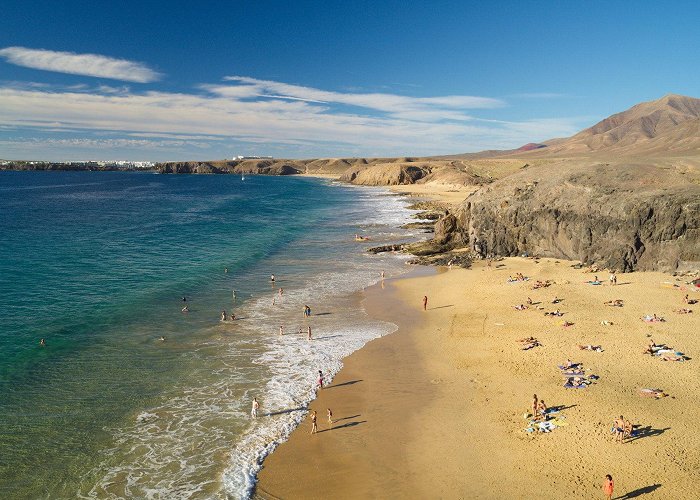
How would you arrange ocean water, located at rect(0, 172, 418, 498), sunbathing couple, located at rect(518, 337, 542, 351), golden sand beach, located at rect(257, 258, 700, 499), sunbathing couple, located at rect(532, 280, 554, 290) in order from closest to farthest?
golden sand beach, located at rect(257, 258, 700, 499) → ocean water, located at rect(0, 172, 418, 498) → sunbathing couple, located at rect(518, 337, 542, 351) → sunbathing couple, located at rect(532, 280, 554, 290)

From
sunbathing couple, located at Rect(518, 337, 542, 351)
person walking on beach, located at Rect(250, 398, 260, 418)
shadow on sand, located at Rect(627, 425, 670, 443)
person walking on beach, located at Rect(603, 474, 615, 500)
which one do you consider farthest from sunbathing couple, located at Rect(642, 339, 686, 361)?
person walking on beach, located at Rect(250, 398, 260, 418)

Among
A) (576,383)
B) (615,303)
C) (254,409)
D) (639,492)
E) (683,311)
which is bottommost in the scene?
(254,409)

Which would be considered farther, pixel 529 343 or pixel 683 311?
pixel 683 311

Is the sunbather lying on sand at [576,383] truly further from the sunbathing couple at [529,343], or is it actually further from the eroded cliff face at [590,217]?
the eroded cliff face at [590,217]

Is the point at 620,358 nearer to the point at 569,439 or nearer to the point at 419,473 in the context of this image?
the point at 569,439

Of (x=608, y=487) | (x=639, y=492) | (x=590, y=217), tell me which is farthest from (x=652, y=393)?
(x=590, y=217)

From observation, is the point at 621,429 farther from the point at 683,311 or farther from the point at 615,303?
the point at 615,303

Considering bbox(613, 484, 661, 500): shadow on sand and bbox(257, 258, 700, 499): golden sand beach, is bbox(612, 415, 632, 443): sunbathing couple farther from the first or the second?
bbox(613, 484, 661, 500): shadow on sand

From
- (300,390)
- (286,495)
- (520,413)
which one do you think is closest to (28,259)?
(300,390)
